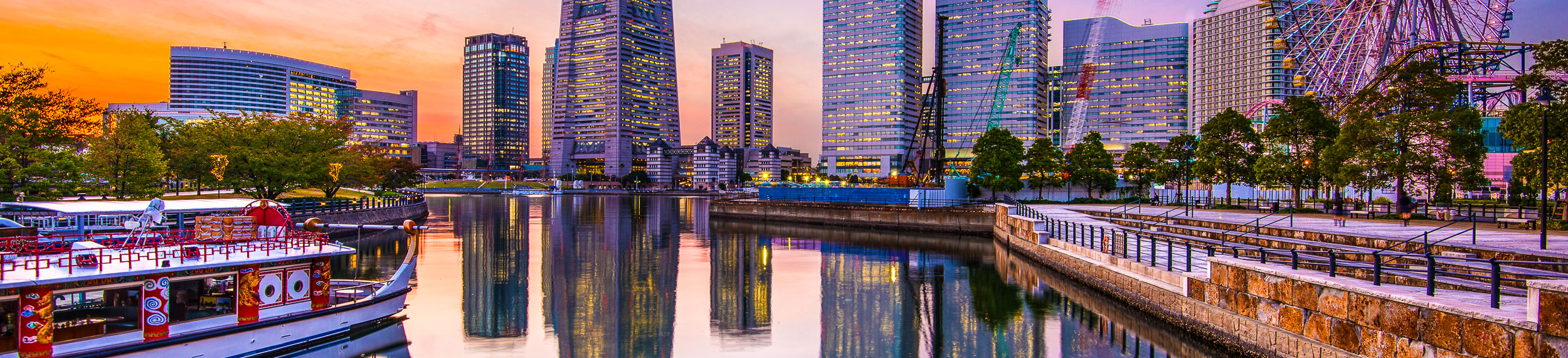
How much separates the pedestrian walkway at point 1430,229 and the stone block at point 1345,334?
6.24 m

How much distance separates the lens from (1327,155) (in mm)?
41812

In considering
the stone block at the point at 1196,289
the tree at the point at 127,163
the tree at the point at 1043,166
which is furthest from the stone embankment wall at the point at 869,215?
the tree at the point at 127,163

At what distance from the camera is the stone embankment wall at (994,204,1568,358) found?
11.2 meters

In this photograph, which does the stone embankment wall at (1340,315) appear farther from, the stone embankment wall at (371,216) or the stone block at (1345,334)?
the stone embankment wall at (371,216)

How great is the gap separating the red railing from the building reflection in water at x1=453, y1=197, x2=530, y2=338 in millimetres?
5489

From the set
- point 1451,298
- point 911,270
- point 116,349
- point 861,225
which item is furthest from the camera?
point 861,225

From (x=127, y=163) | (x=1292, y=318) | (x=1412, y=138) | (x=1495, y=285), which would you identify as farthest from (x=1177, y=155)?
(x=127, y=163)

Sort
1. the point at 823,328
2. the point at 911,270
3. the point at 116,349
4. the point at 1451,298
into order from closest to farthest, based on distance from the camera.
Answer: the point at 1451,298, the point at 116,349, the point at 823,328, the point at 911,270

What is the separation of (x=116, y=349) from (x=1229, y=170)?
2406 inches

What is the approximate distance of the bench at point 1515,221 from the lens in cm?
2920

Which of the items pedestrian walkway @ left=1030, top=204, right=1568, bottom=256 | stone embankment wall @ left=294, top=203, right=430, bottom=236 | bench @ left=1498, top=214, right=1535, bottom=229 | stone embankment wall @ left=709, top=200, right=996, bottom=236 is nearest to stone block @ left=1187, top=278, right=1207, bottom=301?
pedestrian walkway @ left=1030, top=204, right=1568, bottom=256

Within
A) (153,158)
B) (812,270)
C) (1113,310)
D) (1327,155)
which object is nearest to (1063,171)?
(1327,155)

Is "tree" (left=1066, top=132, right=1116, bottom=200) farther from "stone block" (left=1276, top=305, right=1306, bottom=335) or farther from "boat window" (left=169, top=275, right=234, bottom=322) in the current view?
"boat window" (left=169, top=275, right=234, bottom=322)

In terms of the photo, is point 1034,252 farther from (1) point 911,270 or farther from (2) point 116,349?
(2) point 116,349
